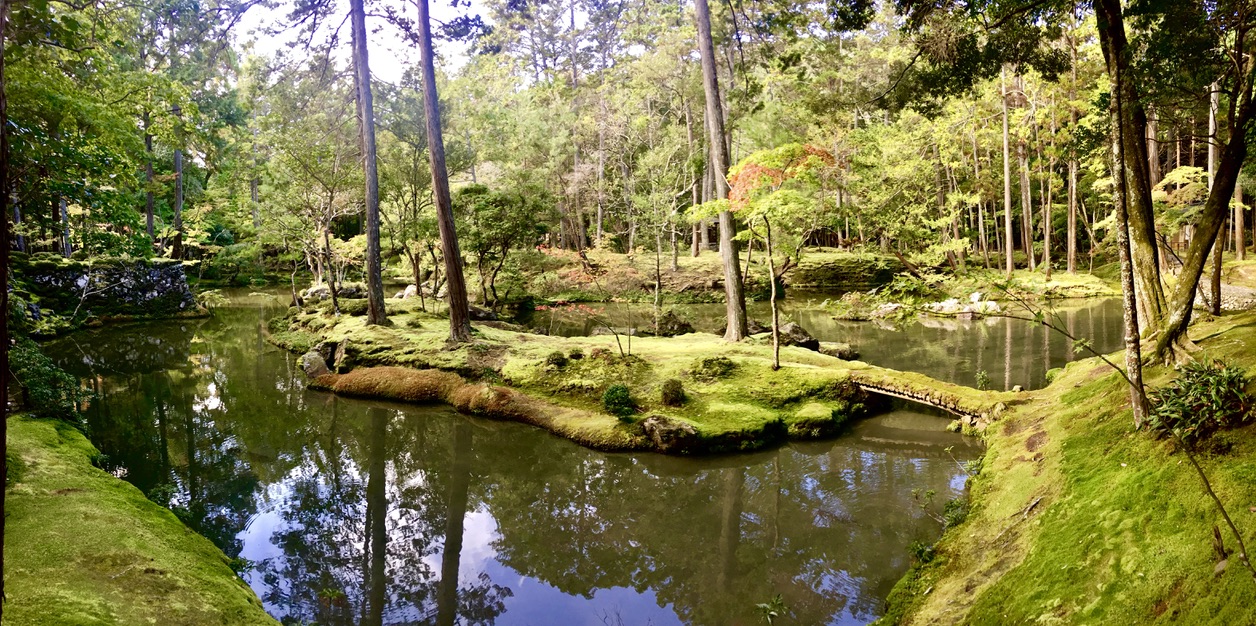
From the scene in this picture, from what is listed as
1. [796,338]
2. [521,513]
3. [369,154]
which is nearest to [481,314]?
[369,154]

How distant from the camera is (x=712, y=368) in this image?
10.8 metres

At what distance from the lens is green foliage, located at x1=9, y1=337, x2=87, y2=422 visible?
741 centimetres

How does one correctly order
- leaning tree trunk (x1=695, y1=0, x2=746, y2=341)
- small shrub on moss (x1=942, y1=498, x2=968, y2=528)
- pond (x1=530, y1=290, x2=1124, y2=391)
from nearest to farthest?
1. small shrub on moss (x1=942, y1=498, x2=968, y2=528)
2. leaning tree trunk (x1=695, y1=0, x2=746, y2=341)
3. pond (x1=530, y1=290, x2=1124, y2=391)

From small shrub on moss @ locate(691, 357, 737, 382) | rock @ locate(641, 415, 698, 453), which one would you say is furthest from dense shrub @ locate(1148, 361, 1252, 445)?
small shrub on moss @ locate(691, 357, 737, 382)

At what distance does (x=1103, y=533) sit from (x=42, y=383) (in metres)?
11.0

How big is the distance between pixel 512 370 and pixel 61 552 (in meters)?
7.97

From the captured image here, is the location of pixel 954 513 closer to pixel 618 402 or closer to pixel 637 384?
pixel 618 402

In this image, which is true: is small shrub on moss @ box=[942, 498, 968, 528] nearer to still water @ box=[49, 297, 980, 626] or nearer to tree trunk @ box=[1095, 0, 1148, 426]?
still water @ box=[49, 297, 980, 626]

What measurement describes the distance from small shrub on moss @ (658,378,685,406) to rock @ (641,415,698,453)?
918 mm

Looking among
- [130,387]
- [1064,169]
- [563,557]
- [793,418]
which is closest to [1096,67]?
[1064,169]

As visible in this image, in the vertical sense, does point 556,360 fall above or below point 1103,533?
above

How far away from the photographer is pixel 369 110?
15641 millimetres

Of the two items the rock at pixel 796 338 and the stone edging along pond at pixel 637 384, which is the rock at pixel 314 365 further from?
the rock at pixel 796 338

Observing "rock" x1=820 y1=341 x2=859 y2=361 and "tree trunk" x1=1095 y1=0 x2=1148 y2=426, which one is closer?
"tree trunk" x1=1095 y1=0 x2=1148 y2=426
